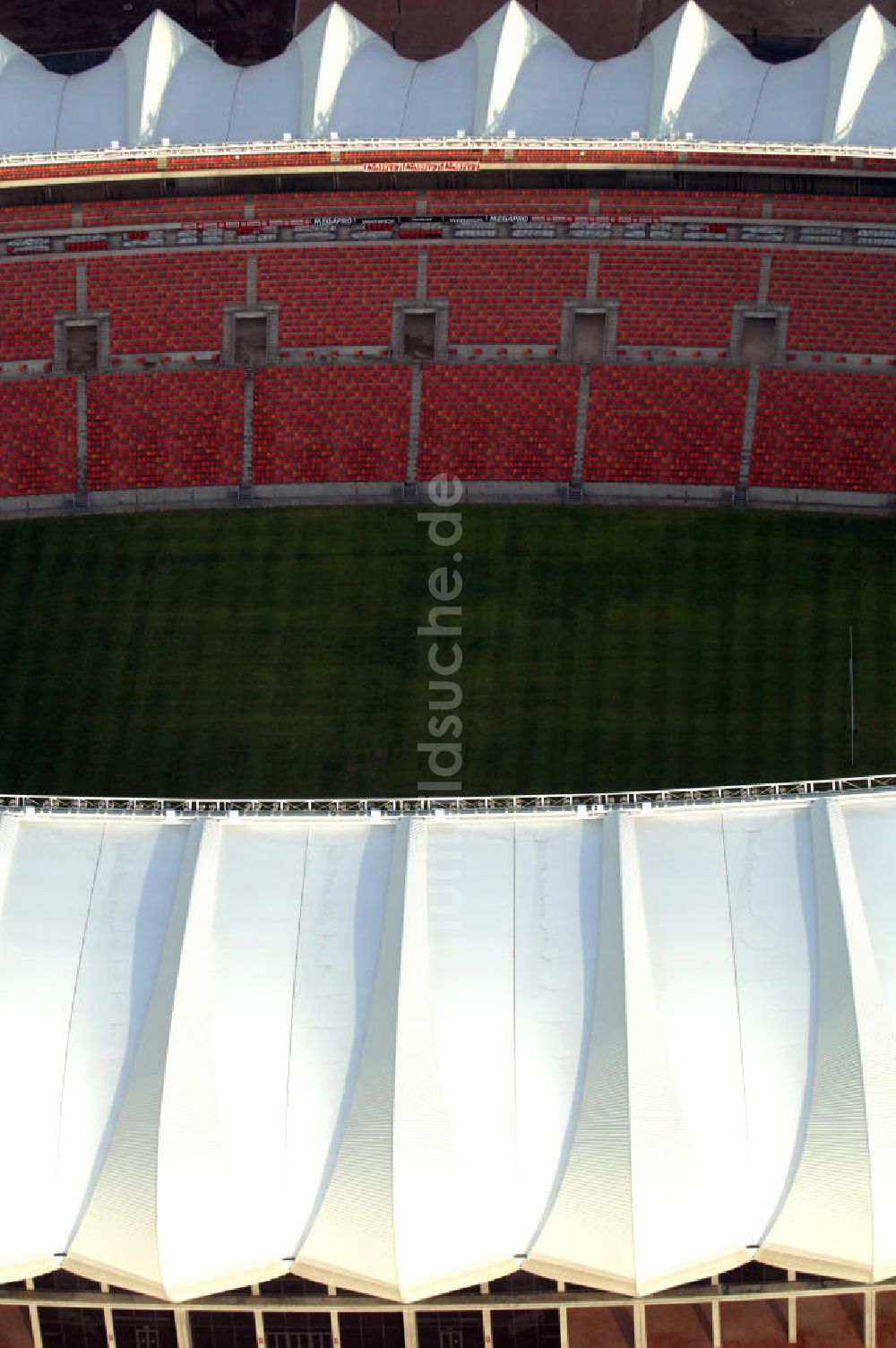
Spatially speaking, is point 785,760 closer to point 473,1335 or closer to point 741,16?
point 473,1335

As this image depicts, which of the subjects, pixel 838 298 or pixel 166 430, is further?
pixel 166 430

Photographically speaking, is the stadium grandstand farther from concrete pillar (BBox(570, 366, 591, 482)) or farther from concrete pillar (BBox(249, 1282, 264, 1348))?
concrete pillar (BBox(249, 1282, 264, 1348))

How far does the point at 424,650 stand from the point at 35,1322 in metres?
25.7

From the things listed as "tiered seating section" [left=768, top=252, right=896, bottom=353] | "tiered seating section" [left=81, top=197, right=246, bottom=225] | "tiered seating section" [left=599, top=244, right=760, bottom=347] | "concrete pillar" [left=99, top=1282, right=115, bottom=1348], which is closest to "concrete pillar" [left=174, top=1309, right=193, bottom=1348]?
"concrete pillar" [left=99, top=1282, right=115, bottom=1348]

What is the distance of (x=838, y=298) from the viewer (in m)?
70.1

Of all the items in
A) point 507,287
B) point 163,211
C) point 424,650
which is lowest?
point 424,650

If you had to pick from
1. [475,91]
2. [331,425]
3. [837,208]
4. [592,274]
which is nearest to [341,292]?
[331,425]

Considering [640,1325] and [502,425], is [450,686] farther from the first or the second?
[640,1325]

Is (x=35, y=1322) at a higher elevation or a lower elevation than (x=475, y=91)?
lower

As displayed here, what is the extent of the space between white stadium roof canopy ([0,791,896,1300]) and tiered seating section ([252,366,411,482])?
18.2 meters

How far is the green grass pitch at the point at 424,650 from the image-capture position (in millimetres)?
65500

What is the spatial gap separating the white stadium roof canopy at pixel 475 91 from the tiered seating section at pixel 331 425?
8.83 metres

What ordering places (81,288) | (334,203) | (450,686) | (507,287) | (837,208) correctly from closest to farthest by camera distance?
(450,686) < (837,208) < (507,287) < (334,203) < (81,288)

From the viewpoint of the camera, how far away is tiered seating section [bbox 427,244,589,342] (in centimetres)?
7075
